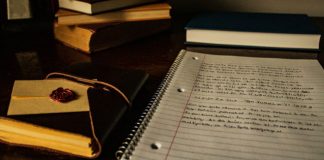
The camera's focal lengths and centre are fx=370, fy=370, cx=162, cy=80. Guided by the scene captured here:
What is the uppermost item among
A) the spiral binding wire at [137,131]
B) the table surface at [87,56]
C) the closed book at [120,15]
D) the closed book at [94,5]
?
the closed book at [94,5]

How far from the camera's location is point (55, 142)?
431mm

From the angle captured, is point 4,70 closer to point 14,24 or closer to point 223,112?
point 14,24

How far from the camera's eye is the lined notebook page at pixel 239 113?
16.3 inches

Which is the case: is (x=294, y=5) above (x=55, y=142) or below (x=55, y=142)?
above

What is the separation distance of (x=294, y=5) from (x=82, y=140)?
80cm

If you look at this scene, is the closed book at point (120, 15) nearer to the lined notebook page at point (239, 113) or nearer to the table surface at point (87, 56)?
the table surface at point (87, 56)

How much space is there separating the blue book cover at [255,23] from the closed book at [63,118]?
31 centimetres

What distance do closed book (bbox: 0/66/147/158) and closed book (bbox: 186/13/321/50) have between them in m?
0.29

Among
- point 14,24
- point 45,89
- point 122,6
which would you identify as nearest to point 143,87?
point 45,89

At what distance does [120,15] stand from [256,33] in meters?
0.28

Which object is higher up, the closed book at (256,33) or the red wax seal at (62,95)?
the closed book at (256,33)

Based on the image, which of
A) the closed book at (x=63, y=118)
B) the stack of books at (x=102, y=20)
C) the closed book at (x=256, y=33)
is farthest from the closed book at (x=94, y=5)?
the closed book at (x=63, y=118)

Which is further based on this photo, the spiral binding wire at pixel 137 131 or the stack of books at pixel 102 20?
the stack of books at pixel 102 20

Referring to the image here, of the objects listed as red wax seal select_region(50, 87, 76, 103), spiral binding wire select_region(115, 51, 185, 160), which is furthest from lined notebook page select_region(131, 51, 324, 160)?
red wax seal select_region(50, 87, 76, 103)
